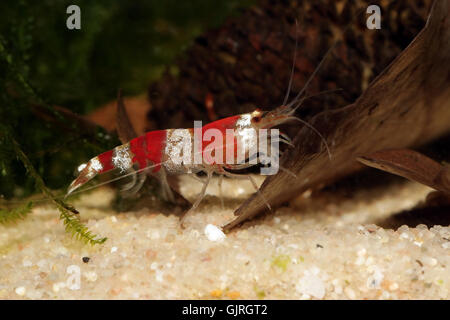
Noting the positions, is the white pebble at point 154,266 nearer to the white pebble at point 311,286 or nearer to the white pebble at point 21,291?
the white pebble at point 21,291

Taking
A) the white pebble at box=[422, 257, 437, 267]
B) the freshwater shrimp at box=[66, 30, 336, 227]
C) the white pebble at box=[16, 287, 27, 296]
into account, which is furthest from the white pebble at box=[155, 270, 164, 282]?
the white pebble at box=[422, 257, 437, 267]

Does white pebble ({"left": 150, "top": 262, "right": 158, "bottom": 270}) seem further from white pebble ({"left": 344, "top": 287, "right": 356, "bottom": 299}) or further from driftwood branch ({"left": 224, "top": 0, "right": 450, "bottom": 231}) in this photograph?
white pebble ({"left": 344, "top": 287, "right": 356, "bottom": 299})

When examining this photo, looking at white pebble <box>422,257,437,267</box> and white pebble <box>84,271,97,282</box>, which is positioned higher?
white pebble <box>422,257,437,267</box>

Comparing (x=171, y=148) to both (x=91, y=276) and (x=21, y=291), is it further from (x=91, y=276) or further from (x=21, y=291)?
(x=21, y=291)

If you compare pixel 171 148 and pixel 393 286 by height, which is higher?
pixel 171 148

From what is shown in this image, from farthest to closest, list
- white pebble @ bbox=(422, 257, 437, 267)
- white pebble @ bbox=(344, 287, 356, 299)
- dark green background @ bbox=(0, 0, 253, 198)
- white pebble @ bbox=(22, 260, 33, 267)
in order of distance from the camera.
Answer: dark green background @ bbox=(0, 0, 253, 198) < white pebble @ bbox=(22, 260, 33, 267) < white pebble @ bbox=(422, 257, 437, 267) < white pebble @ bbox=(344, 287, 356, 299)

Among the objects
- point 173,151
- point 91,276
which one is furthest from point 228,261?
point 173,151

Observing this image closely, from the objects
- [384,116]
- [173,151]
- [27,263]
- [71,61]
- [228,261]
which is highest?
[71,61]

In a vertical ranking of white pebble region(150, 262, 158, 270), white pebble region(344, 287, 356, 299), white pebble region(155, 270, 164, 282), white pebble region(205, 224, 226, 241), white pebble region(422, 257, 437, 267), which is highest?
white pebble region(205, 224, 226, 241)

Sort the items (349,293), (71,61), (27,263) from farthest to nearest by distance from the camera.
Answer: (71,61), (27,263), (349,293)

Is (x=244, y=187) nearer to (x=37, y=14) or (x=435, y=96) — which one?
(x=435, y=96)
